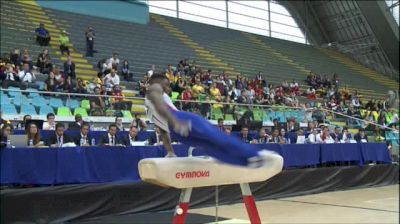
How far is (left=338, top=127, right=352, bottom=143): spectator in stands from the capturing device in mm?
11397

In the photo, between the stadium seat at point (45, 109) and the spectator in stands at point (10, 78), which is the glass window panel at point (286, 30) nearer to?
the spectator in stands at point (10, 78)

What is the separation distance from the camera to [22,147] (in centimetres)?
627

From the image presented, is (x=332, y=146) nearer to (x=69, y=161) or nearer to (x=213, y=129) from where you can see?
(x=69, y=161)

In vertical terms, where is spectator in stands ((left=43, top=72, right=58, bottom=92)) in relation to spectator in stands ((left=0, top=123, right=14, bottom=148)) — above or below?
above

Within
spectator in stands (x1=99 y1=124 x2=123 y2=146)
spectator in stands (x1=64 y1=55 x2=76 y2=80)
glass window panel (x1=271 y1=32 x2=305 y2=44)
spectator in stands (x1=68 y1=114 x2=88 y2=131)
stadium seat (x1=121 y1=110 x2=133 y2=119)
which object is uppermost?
glass window panel (x1=271 y1=32 x2=305 y2=44)

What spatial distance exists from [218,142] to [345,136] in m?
8.80

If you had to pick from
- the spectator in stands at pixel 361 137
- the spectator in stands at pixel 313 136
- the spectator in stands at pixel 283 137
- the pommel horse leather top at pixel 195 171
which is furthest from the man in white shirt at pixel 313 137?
the pommel horse leather top at pixel 195 171

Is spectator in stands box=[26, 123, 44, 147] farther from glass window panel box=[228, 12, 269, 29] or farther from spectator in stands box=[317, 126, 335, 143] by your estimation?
glass window panel box=[228, 12, 269, 29]

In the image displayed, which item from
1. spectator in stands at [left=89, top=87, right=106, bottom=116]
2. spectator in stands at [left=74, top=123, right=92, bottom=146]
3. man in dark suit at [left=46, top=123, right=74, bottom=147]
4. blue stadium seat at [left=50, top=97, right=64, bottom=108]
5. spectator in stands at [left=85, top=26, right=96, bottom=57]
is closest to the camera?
man in dark suit at [left=46, top=123, right=74, bottom=147]

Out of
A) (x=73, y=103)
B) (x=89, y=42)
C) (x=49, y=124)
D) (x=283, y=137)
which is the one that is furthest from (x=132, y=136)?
(x=89, y=42)

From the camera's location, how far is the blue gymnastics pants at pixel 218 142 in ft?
11.4

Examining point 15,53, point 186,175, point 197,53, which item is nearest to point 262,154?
point 186,175

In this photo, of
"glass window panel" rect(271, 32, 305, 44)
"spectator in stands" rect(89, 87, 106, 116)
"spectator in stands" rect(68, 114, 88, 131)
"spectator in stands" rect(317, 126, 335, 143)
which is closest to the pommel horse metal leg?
"spectator in stands" rect(68, 114, 88, 131)

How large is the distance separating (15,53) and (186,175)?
337 inches
